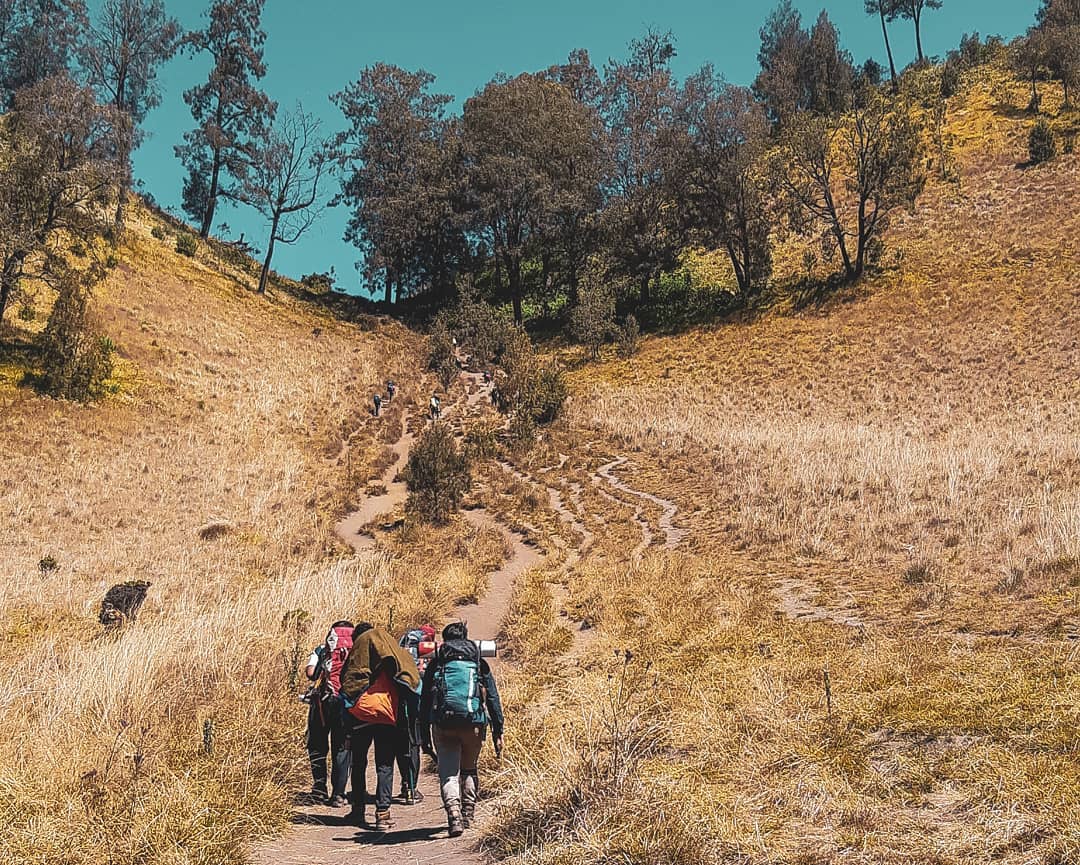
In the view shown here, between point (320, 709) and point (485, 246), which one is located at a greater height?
point (485, 246)

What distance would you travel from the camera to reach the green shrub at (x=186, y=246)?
5053 centimetres

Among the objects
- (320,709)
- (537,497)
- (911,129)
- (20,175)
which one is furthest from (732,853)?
(911,129)

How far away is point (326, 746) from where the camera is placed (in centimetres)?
756

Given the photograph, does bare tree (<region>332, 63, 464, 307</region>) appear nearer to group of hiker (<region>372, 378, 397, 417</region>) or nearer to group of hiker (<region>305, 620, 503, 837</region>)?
group of hiker (<region>372, 378, 397, 417</region>)

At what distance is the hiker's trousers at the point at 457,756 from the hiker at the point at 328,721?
107cm

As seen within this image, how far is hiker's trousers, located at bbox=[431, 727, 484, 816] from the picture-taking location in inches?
258

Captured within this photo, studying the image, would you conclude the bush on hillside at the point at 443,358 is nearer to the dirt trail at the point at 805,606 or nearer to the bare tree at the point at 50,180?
the bare tree at the point at 50,180

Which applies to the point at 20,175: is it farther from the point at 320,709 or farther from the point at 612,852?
the point at 612,852

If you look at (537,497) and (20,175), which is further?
(20,175)

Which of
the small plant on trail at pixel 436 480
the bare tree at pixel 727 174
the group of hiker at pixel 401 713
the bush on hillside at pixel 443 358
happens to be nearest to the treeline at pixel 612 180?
the bare tree at pixel 727 174

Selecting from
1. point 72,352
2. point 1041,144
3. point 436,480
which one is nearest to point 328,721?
point 436,480

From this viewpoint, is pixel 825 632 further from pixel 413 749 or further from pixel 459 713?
pixel 459 713

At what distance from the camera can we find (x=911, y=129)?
144 ft

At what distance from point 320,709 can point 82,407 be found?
78.5ft
